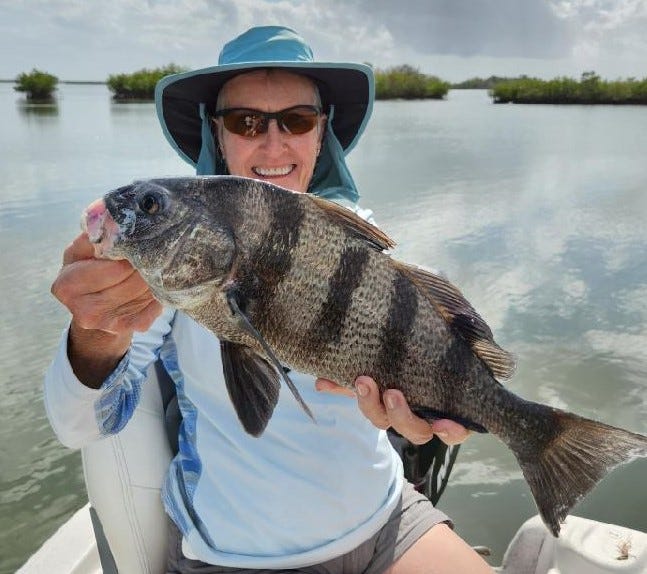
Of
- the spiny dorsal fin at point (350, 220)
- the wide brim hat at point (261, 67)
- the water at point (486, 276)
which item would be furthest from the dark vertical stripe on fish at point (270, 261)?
the water at point (486, 276)

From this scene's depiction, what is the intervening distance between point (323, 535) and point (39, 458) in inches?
133

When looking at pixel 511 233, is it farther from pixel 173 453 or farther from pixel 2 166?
pixel 2 166

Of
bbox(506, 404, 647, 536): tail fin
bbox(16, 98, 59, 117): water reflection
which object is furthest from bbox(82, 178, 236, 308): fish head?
bbox(16, 98, 59, 117): water reflection

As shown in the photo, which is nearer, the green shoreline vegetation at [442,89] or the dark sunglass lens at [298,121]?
the dark sunglass lens at [298,121]

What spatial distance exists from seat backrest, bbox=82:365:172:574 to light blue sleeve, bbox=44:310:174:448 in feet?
0.83

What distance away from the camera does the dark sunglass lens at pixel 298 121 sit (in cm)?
239

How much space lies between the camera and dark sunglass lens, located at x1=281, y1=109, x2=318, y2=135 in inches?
94.0

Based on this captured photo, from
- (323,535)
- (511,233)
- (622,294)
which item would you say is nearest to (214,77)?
(323,535)

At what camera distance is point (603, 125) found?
3084 centimetres

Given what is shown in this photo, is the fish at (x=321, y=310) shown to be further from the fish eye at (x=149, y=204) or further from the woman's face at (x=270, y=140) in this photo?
the woman's face at (x=270, y=140)

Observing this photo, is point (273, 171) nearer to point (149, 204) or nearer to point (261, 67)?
point (261, 67)

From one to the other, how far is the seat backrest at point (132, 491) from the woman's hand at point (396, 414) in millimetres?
905

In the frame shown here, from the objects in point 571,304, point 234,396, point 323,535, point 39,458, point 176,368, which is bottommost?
point 39,458

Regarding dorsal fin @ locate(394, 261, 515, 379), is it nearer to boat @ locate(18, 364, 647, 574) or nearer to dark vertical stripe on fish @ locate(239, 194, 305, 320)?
dark vertical stripe on fish @ locate(239, 194, 305, 320)
